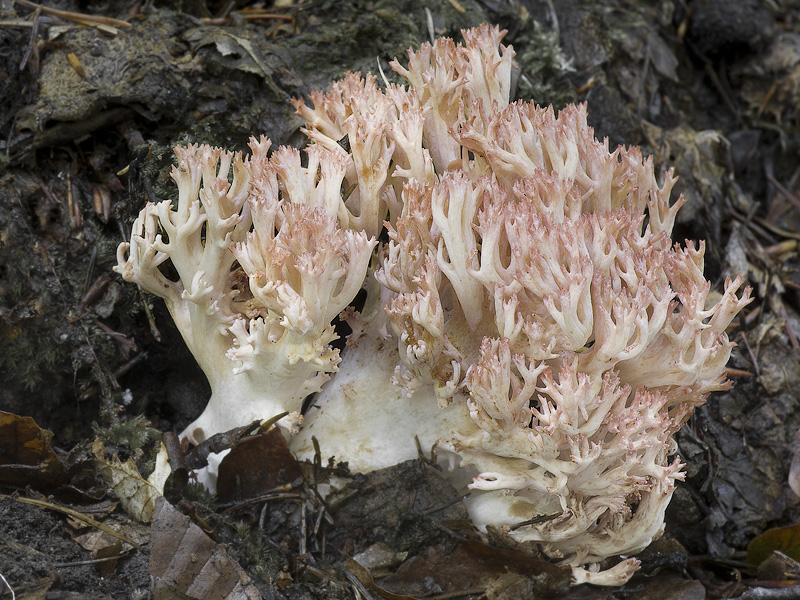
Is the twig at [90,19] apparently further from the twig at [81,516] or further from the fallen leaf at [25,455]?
the twig at [81,516]

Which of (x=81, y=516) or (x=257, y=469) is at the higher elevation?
(x=81, y=516)

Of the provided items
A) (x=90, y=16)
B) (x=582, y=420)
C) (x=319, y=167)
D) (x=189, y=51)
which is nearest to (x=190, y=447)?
(x=319, y=167)

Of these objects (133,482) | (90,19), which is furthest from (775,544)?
(90,19)

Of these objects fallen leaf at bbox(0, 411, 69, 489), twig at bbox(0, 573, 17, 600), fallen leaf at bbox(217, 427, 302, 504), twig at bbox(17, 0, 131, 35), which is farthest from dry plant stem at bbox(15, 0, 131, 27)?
twig at bbox(0, 573, 17, 600)

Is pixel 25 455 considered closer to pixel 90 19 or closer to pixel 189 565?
pixel 189 565

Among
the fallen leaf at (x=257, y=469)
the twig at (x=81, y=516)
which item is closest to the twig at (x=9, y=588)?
the twig at (x=81, y=516)

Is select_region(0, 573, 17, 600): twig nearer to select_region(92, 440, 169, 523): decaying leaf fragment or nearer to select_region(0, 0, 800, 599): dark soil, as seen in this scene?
select_region(0, 0, 800, 599): dark soil
